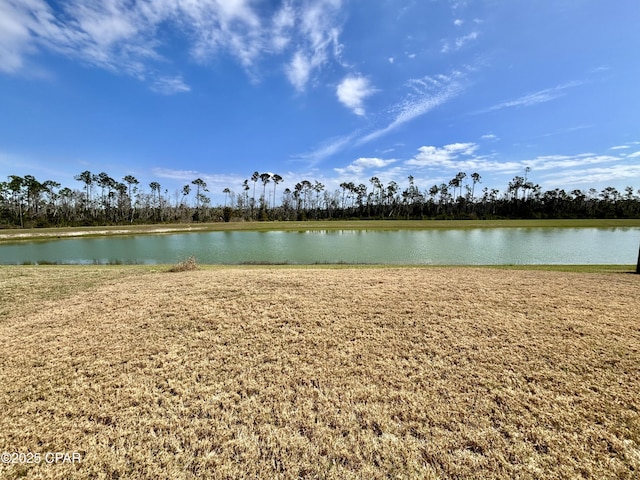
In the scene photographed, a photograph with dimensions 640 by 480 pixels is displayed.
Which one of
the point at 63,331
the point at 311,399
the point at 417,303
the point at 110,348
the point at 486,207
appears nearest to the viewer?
the point at 311,399

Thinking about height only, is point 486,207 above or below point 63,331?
above

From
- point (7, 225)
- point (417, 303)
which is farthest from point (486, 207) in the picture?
point (7, 225)

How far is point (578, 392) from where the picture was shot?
3486 millimetres

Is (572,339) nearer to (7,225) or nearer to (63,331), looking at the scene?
(63,331)

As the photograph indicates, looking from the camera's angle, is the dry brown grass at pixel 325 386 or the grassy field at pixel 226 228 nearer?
the dry brown grass at pixel 325 386

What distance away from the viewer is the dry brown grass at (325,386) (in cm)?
260

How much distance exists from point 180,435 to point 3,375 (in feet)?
10.3

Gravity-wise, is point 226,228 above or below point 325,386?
above

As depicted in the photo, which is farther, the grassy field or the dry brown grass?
the grassy field

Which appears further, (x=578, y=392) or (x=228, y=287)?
(x=228, y=287)

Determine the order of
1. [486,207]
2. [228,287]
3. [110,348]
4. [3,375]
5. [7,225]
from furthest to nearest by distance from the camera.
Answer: [486,207]
[7,225]
[228,287]
[110,348]
[3,375]

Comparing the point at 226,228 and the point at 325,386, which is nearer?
the point at 325,386

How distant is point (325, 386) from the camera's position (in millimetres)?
3676

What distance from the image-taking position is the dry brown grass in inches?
102
